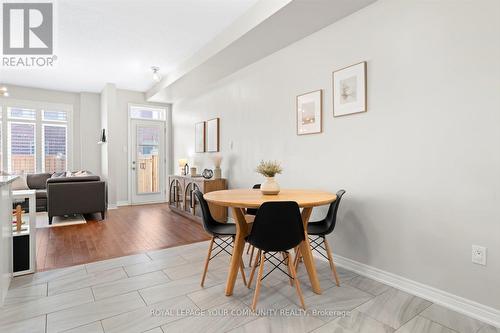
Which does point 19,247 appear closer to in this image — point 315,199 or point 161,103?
point 315,199

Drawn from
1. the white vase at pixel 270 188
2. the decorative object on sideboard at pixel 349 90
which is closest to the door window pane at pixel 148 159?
the white vase at pixel 270 188

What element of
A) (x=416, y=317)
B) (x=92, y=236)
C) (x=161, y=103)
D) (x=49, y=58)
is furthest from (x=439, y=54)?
(x=161, y=103)

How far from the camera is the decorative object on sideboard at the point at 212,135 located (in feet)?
16.2

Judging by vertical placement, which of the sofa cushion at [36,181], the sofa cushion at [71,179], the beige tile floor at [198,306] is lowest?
the beige tile floor at [198,306]

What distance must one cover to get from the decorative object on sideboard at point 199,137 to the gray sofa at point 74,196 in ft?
6.08

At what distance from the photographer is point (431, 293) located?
211 cm

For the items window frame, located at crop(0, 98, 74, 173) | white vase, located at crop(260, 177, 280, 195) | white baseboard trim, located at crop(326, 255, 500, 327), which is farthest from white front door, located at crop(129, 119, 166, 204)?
white baseboard trim, located at crop(326, 255, 500, 327)

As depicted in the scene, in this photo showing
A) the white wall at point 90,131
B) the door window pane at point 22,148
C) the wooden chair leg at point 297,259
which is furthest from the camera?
the white wall at point 90,131

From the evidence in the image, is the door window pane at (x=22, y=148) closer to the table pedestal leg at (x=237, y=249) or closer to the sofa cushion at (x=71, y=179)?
the sofa cushion at (x=71, y=179)

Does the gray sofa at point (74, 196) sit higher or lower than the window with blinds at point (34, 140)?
lower

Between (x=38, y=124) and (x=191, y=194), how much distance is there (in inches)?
173

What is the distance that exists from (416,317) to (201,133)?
4494 millimetres

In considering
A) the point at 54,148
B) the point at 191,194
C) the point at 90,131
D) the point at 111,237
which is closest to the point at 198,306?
the point at 111,237

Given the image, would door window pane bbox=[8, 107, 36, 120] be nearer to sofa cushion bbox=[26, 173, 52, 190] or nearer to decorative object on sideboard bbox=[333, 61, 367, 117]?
sofa cushion bbox=[26, 173, 52, 190]
